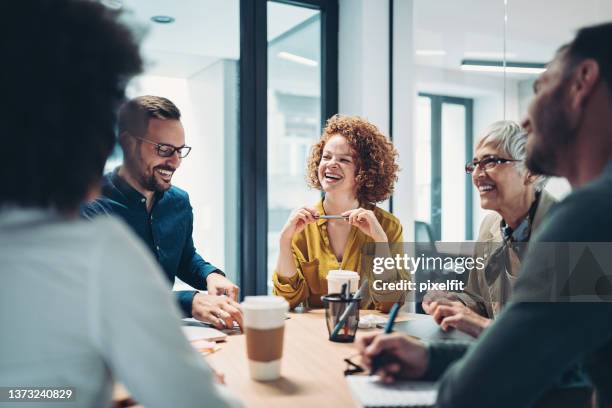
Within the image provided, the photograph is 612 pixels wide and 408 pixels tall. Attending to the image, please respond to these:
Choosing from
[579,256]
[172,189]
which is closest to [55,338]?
[579,256]

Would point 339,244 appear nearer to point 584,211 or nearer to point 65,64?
point 584,211

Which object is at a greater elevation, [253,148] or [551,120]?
[253,148]

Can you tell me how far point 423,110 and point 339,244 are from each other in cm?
148

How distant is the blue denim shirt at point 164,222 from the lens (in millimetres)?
2025

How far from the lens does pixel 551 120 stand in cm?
94

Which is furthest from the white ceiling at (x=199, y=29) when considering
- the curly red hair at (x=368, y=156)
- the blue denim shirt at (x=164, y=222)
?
the blue denim shirt at (x=164, y=222)

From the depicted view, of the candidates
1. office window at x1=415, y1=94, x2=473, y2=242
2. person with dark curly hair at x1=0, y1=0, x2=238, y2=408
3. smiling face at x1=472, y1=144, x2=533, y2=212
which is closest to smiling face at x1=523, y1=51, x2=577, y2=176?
person with dark curly hair at x1=0, y1=0, x2=238, y2=408

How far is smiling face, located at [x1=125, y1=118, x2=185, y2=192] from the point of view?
6.91ft

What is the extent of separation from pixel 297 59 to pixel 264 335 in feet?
8.89

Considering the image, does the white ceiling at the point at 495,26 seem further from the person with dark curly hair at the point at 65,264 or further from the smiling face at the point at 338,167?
the person with dark curly hair at the point at 65,264

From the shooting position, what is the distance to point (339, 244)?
7.88ft

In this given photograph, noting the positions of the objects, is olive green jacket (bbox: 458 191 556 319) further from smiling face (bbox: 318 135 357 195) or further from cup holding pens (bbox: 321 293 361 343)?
smiling face (bbox: 318 135 357 195)

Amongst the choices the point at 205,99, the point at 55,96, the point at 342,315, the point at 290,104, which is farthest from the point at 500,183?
the point at 205,99

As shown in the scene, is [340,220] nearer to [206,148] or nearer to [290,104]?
[290,104]
